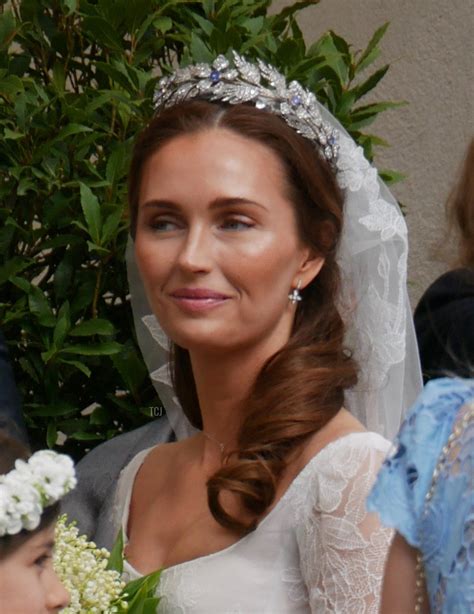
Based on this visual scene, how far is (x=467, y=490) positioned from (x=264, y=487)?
101cm

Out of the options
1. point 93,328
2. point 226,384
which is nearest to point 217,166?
point 226,384

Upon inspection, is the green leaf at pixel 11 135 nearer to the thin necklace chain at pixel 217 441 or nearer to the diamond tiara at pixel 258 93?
the diamond tiara at pixel 258 93

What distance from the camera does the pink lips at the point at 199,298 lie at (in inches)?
104

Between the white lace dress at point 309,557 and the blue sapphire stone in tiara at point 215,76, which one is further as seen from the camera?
the blue sapphire stone in tiara at point 215,76

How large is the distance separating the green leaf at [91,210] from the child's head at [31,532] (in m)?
1.53

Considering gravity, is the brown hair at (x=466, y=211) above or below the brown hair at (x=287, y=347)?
above

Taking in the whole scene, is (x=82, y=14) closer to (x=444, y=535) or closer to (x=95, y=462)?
(x=95, y=462)

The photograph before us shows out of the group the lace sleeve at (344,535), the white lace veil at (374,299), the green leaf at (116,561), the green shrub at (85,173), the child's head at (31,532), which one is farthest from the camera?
the green shrub at (85,173)

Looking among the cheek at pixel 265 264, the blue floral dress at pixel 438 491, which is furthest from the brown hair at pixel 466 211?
the cheek at pixel 265 264

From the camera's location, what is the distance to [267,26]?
3602 millimetres

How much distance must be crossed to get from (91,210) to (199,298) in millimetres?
757

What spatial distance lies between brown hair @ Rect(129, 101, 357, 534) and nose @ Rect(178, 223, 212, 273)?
21 cm

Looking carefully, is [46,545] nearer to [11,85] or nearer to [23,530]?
[23,530]

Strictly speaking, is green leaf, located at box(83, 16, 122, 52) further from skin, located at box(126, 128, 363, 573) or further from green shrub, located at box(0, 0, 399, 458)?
skin, located at box(126, 128, 363, 573)
